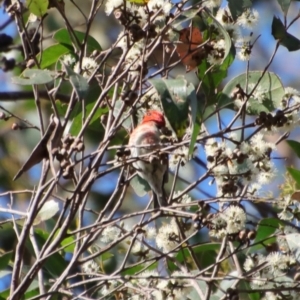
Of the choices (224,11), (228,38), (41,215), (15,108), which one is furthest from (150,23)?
(15,108)

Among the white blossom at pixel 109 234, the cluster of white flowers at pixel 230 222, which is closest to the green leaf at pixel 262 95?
the cluster of white flowers at pixel 230 222

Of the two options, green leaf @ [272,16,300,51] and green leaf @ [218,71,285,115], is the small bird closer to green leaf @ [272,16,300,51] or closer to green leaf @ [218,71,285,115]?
green leaf @ [218,71,285,115]

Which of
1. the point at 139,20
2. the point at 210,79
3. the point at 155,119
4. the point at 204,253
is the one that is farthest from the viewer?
the point at 204,253

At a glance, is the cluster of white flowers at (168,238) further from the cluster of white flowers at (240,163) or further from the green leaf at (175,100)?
the green leaf at (175,100)

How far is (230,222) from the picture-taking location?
1775mm

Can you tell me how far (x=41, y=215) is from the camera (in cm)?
200

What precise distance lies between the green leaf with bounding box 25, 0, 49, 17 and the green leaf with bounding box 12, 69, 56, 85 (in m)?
0.30

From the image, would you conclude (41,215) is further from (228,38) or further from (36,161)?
(228,38)

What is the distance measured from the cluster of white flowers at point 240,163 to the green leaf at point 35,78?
0.49m

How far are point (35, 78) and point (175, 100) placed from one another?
31cm

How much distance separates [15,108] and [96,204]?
67cm

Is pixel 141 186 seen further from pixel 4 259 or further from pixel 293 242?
pixel 293 242

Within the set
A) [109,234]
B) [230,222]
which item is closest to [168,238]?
[109,234]

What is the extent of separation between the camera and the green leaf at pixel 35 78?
1.55 metres
